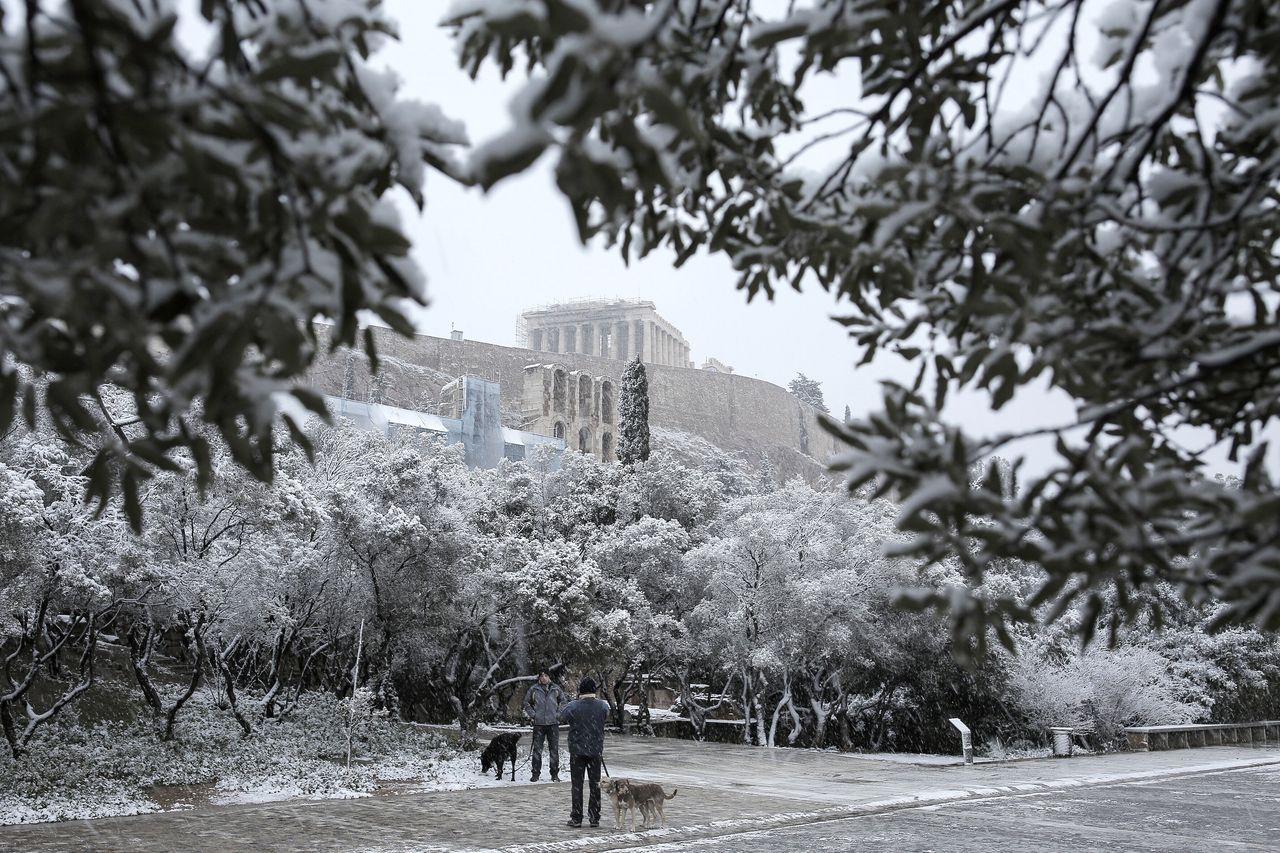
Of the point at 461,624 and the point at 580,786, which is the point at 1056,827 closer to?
the point at 580,786

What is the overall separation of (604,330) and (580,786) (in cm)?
12068

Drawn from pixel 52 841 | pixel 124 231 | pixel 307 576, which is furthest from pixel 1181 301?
pixel 307 576

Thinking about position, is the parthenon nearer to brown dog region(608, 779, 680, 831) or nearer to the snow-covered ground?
the snow-covered ground

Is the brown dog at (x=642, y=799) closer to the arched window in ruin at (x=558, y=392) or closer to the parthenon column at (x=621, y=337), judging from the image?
the arched window in ruin at (x=558, y=392)

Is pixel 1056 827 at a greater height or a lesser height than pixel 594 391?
lesser

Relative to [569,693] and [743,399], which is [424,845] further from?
[743,399]

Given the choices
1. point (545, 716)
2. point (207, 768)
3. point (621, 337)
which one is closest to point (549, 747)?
point (545, 716)

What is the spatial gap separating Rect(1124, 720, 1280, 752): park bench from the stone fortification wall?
60.4 m

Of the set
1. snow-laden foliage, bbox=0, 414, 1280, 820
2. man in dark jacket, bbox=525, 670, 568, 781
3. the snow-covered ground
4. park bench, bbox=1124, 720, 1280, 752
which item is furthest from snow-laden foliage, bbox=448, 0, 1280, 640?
park bench, bbox=1124, 720, 1280, 752

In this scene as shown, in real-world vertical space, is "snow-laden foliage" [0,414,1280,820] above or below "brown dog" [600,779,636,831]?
above

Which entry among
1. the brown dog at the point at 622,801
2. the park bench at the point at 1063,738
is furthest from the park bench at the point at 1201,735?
the brown dog at the point at 622,801

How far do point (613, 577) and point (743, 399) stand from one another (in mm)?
74940

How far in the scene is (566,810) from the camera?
31.8ft

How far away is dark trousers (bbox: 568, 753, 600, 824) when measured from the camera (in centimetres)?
859
